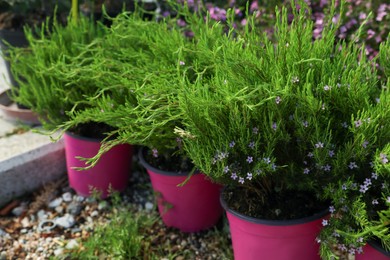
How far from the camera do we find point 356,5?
2680 mm

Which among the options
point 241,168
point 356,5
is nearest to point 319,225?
Answer: point 241,168

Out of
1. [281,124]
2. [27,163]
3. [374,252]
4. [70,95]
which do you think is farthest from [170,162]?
[374,252]

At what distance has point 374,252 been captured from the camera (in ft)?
5.23

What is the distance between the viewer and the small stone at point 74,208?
102 inches

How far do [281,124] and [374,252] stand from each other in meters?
0.48

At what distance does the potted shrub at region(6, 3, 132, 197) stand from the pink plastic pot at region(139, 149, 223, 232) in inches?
9.1

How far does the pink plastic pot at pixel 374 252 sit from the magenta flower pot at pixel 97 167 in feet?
4.23

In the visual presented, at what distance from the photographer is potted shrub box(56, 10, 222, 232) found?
1.80m

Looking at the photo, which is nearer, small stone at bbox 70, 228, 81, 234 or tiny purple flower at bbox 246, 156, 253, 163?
tiny purple flower at bbox 246, 156, 253, 163

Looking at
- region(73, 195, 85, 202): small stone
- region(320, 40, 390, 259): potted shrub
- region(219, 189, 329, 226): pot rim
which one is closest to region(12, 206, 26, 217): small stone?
region(73, 195, 85, 202): small stone

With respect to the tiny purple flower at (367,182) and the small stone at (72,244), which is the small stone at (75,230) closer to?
the small stone at (72,244)

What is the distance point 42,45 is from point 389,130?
1.64 metres

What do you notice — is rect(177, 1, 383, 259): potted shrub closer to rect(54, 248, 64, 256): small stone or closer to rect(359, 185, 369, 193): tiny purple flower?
rect(359, 185, 369, 193): tiny purple flower

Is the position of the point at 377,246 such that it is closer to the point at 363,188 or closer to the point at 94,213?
the point at 363,188
